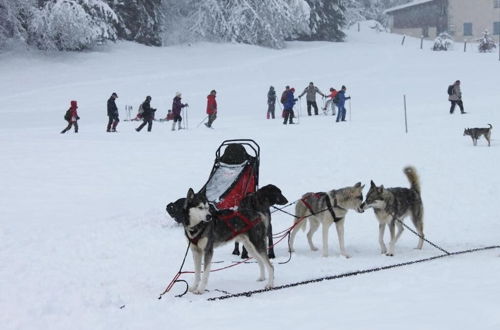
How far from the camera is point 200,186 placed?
456 inches

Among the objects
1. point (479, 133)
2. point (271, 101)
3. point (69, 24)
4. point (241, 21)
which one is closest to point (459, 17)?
point (241, 21)

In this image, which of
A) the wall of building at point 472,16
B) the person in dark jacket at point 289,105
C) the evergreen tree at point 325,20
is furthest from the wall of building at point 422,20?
the person in dark jacket at point 289,105

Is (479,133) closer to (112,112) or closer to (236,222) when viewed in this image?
(112,112)

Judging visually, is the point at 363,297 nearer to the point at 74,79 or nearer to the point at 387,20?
the point at 74,79

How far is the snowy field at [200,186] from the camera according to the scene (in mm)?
5000

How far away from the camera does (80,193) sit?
36.2 feet

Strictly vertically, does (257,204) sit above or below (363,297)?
above

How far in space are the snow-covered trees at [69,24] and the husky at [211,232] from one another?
86.1 feet

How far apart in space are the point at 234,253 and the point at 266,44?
33569 mm

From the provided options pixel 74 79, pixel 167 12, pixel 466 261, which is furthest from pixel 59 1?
pixel 466 261

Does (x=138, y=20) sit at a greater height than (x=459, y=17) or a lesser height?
lesser

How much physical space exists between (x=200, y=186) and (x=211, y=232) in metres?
5.49

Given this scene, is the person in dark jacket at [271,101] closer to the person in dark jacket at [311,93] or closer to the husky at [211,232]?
the person in dark jacket at [311,93]

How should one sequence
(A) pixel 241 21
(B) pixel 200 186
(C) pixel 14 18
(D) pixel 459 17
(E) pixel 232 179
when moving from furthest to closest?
(D) pixel 459 17
(A) pixel 241 21
(C) pixel 14 18
(B) pixel 200 186
(E) pixel 232 179
